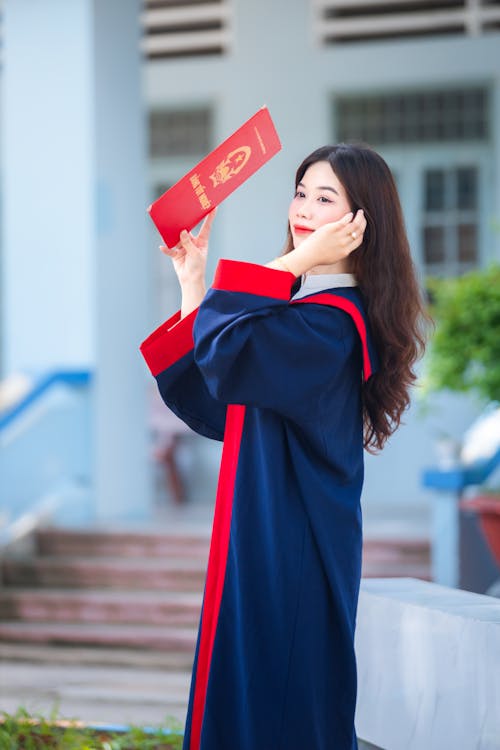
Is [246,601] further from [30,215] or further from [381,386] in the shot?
[30,215]

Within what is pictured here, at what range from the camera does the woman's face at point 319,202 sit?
2.56 meters

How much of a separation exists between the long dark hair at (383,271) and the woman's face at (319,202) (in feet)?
0.05

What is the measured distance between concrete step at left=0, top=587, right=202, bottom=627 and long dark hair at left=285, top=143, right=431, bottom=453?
3508 millimetres

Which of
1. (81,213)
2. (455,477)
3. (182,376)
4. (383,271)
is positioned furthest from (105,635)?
(383,271)

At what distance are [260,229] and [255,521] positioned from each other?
260 inches

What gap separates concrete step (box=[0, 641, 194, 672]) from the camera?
556 centimetres

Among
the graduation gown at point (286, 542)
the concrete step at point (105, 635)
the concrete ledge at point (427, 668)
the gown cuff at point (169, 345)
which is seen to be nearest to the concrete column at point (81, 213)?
the concrete step at point (105, 635)

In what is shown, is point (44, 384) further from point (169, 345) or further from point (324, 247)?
point (324, 247)

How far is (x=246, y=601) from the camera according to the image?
2469 millimetres

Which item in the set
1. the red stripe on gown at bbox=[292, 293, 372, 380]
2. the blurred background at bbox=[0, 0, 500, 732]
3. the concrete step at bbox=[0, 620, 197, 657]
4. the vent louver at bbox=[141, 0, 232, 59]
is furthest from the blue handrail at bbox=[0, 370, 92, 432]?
the red stripe on gown at bbox=[292, 293, 372, 380]

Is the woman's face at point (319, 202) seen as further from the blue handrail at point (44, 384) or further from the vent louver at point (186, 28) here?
the vent louver at point (186, 28)

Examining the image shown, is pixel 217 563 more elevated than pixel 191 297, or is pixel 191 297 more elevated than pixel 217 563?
pixel 191 297

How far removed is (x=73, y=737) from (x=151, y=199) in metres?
6.53

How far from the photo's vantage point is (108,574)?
250 inches
